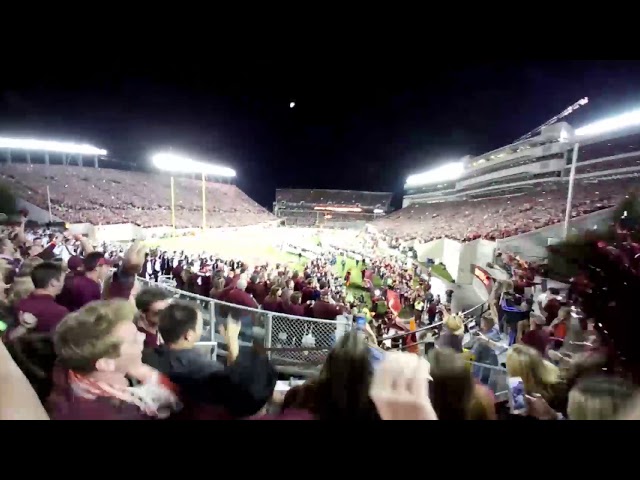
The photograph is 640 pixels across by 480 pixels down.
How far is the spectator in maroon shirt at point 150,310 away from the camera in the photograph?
4.66 ft

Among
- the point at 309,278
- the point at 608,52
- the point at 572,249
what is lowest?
the point at 309,278

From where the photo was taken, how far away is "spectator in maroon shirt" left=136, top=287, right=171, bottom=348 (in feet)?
4.66

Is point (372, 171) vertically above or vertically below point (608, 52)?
below

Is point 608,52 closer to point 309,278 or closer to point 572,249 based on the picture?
point 572,249

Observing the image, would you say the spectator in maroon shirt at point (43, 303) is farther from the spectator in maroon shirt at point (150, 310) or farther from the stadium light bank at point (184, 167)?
the stadium light bank at point (184, 167)

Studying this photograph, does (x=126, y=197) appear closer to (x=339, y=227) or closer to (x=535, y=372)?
(x=339, y=227)

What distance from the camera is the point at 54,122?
165 cm

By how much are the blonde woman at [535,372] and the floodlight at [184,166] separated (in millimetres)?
1550

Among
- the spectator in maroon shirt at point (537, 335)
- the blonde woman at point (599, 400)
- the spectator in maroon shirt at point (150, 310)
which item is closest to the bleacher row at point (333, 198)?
the spectator in maroon shirt at point (150, 310)

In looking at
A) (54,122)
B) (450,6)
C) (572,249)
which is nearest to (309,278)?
(572,249)

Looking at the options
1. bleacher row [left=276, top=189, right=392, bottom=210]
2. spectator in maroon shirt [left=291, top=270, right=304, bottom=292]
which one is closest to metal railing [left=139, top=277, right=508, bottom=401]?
spectator in maroon shirt [left=291, top=270, right=304, bottom=292]

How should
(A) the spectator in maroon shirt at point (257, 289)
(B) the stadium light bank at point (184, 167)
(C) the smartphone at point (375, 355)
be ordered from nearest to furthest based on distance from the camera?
1. (C) the smartphone at point (375, 355)
2. (A) the spectator in maroon shirt at point (257, 289)
3. (B) the stadium light bank at point (184, 167)

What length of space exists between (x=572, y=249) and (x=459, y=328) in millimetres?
546

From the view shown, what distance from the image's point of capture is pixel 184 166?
68.8 inches
